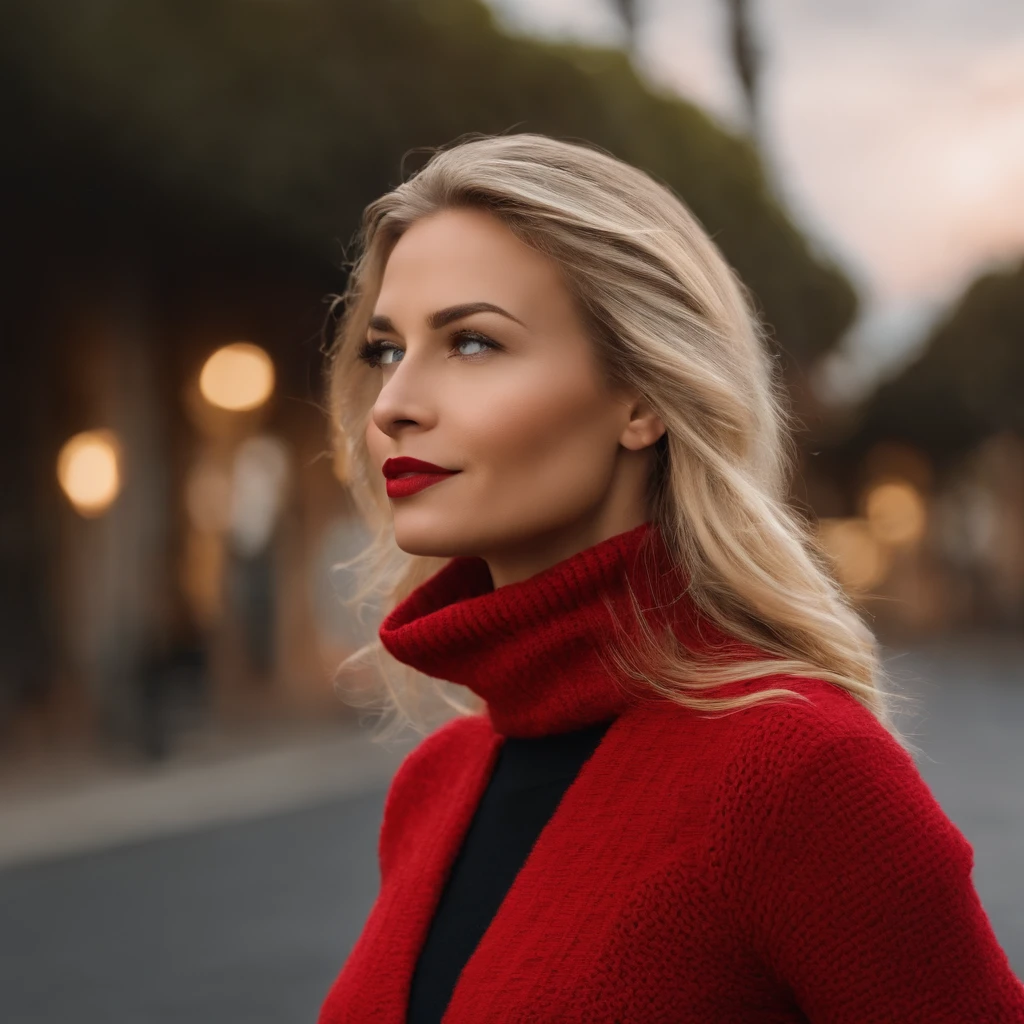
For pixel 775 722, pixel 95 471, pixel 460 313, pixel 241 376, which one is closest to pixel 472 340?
pixel 460 313

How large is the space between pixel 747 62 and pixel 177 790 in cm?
2263

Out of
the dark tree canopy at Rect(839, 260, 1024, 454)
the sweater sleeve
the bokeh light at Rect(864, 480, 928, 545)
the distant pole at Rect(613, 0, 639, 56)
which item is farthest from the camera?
the bokeh light at Rect(864, 480, 928, 545)

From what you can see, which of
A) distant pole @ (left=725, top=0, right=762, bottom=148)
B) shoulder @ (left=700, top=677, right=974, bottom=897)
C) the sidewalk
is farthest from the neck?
distant pole @ (left=725, top=0, right=762, bottom=148)

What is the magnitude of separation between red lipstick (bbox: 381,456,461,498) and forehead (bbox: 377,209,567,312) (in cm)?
20

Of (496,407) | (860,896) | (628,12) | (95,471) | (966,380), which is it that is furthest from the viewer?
(966,380)

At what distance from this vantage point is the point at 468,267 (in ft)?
5.57

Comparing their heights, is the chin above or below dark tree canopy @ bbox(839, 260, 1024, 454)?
above

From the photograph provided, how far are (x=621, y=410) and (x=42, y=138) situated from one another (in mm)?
8626

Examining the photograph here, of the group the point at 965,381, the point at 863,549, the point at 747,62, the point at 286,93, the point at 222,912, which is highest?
the point at 747,62

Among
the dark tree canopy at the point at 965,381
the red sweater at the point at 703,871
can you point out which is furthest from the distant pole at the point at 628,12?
the red sweater at the point at 703,871

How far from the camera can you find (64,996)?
5.20 m

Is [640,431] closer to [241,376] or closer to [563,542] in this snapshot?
[563,542]

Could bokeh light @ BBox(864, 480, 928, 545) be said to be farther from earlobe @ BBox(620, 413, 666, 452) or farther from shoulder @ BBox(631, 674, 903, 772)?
shoulder @ BBox(631, 674, 903, 772)

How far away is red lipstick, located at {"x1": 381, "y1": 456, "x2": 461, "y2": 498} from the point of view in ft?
5.43
